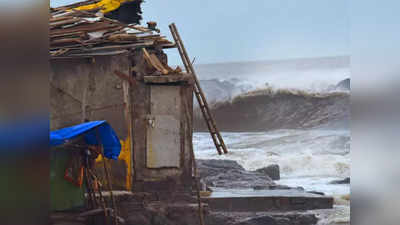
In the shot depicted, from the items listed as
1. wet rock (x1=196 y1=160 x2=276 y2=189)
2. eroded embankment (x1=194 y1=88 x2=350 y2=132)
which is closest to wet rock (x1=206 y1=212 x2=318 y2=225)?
wet rock (x1=196 y1=160 x2=276 y2=189)

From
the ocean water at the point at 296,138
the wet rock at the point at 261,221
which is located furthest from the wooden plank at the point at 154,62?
the wet rock at the point at 261,221

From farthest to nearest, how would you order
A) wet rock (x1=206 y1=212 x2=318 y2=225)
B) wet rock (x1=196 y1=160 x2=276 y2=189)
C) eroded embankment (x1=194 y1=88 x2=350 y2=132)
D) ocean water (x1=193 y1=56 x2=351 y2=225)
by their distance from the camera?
wet rock (x1=196 y1=160 x2=276 y2=189) < wet rock (x1=206 y1=212 x2=318 y2=225) < eroded embankment (x1=194 y1=88 x2=350 y2=132) < ocean water (x1=193 y1=56 x2=351 y2=225)

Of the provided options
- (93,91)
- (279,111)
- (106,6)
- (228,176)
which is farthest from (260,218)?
(106,6)

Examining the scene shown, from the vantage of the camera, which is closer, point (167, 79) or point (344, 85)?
point (344, 85)

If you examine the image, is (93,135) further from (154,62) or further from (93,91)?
(154,62)

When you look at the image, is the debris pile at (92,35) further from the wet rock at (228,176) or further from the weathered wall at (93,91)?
the wet rock at (228,176)

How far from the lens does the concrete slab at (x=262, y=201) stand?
570 cm

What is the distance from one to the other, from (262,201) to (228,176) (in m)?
0.49

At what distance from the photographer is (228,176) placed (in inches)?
239

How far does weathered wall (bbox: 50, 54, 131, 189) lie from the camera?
232 inches

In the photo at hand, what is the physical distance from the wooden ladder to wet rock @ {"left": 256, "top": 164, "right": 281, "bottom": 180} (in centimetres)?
46

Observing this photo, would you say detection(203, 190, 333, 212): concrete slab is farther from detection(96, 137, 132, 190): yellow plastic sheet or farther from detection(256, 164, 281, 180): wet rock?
detection(96, 137, 132, 190): yellow plastic sheet

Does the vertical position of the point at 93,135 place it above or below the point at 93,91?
below

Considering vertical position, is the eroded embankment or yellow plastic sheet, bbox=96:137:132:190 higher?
the eroded embankment
